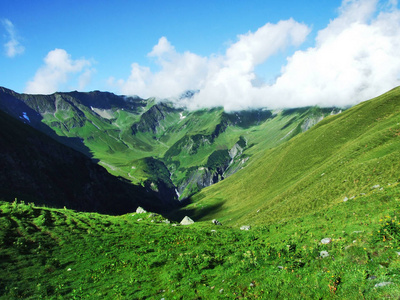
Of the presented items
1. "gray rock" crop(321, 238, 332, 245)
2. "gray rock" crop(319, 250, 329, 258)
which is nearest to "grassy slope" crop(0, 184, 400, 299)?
"gray rock" crop(319, 250, 329, 258)

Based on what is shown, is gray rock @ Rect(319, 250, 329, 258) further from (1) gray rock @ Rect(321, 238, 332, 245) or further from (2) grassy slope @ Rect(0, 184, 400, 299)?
(1) gray rock @ Rect(321, 238, 332, 245)

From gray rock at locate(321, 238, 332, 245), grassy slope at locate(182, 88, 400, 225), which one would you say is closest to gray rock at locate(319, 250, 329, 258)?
gray rock at locate(321, 238, 332, 245)

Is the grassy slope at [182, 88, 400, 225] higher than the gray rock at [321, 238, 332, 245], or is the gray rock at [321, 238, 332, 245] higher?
the gray rock at [321, 238, 332, 245]

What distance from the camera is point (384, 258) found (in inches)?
558

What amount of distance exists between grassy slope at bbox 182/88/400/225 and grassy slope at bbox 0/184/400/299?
93.4ft

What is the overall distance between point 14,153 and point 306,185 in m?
195

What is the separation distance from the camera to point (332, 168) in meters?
78.6

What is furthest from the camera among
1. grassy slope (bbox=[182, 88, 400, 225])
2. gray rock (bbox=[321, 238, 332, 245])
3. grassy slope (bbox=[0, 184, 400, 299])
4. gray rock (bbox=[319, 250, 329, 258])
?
grassy slope (bbox=[182, 88, 400, 225])

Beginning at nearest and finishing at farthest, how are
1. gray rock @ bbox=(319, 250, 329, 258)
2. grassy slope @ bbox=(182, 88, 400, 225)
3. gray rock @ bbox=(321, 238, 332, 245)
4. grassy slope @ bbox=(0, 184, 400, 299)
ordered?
grassy slope @ bbox=(0, 184, 400, 299)
gray rock @ bbox=(319, 250, 329, 258)
gray rock @ bbox=(321, 238, 332, 245)
grassy slope @ bbox=(182, 88, 400, 225)

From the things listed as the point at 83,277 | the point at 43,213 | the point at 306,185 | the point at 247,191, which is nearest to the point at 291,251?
the point at 83,277

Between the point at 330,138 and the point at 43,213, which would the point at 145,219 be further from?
the point at 330,138

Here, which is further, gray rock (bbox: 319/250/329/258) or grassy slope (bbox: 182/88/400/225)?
grassy slope (bbox: 182/88/400/225)

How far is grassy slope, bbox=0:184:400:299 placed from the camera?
14.1m

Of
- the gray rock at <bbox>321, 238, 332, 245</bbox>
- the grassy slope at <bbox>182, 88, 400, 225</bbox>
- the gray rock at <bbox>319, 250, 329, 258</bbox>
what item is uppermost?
the gray rock at <bbox>319, 250, 329, 258</bbox>
